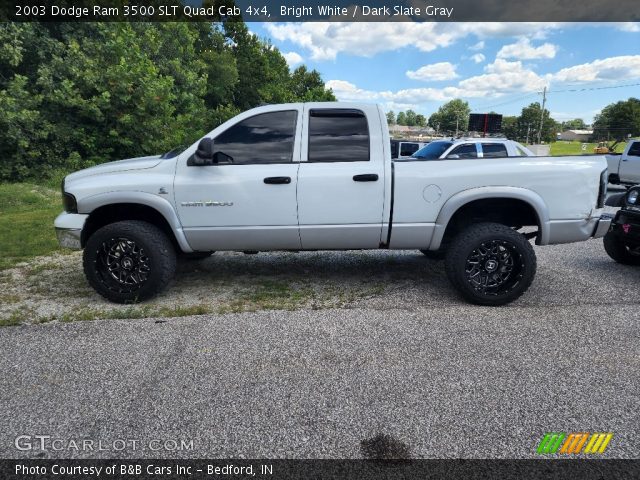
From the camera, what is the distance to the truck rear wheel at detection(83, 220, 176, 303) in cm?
393

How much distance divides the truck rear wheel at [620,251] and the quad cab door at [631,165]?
9736mm

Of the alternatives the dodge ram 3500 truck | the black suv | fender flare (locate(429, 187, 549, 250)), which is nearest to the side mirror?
the dodge ram 3500 truck

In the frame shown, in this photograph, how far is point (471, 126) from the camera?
20812 millimetres

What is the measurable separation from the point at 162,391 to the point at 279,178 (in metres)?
2.09

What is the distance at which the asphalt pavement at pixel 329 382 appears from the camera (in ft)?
7.05

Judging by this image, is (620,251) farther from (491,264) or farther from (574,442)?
(574,442)

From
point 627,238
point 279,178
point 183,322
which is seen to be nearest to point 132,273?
point 183,322

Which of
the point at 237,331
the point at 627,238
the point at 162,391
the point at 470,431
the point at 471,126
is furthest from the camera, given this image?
the point at 471,126

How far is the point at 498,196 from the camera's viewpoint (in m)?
3.86

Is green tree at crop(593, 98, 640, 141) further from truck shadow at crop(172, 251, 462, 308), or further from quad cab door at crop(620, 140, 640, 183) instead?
truck shadow at crop(172, 251, 462, 308)

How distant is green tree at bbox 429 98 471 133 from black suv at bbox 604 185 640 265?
12632 cm

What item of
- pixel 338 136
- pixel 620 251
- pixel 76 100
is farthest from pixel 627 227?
pixel 76 100

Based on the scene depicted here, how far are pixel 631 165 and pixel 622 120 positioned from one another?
9886 centimetres

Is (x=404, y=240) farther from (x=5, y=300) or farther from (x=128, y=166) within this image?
(x=5, y=300)
